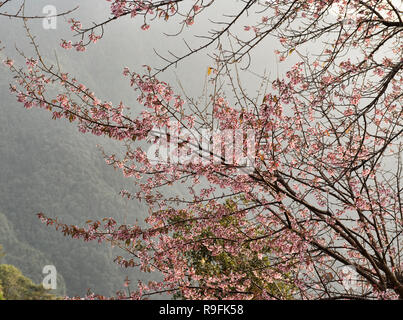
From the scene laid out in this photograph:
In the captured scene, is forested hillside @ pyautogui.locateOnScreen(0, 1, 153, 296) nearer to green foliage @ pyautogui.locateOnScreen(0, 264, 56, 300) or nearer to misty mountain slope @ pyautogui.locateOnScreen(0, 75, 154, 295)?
misty mountain slope @ pyautogui.locateOnScreen(0, 75, 154, 295)

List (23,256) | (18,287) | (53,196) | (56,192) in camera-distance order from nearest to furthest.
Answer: (18,287), (23,256), (53,196), (56,192)

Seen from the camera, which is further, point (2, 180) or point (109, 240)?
point (2, 180)

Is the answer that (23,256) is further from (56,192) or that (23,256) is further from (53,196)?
(56,192)

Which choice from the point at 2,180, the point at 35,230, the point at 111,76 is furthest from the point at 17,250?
the point at 111,76

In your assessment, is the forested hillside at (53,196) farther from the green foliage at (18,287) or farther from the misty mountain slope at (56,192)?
the green foliage at (18,287)

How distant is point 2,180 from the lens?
216 ft

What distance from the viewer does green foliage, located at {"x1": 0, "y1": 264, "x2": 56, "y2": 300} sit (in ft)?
90.2

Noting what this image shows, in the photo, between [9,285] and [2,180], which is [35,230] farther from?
[9,285]

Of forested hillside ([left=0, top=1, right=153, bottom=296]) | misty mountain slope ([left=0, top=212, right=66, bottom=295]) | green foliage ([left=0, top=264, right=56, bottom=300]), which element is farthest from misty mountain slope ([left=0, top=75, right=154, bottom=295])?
green foliage ([left=0, top=264, right=56, bottom=300])

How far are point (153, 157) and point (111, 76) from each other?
125 metres

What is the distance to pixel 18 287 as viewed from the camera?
29844mm

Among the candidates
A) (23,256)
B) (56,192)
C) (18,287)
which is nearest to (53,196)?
(56,192)

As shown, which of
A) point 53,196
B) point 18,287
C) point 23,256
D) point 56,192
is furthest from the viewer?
point 56,192

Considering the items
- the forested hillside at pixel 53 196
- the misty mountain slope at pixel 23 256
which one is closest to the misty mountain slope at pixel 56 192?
the forested hillside at pixel 53 196
